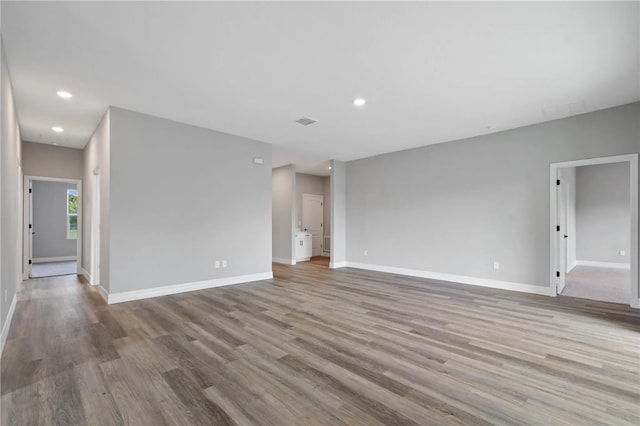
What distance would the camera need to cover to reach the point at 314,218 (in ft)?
33.3

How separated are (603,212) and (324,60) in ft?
30.1

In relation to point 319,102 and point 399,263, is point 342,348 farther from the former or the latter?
point 399,263

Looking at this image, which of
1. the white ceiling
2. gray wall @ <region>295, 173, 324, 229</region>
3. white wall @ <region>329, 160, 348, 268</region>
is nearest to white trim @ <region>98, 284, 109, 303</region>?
the white ceiling

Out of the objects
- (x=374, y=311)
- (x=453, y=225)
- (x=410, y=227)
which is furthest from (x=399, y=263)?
(x=374, y=311)

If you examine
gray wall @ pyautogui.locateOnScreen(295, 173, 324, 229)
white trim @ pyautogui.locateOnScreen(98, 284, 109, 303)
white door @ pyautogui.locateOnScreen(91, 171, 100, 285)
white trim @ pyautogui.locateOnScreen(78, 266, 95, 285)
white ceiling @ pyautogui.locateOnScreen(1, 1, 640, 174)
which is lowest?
white trim @ pyautogui.locateOnScreen(78, 266, 95, 285)

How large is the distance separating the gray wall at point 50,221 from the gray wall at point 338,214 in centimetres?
843

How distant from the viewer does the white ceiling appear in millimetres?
2305

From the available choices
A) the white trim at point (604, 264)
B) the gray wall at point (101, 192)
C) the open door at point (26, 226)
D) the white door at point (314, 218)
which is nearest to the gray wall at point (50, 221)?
the open door at point (26, 226)

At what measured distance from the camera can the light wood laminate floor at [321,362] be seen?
5.99 ft

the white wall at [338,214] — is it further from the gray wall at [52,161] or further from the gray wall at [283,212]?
the gray wall at [52,161]

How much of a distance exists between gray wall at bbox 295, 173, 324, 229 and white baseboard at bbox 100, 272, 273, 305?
3.81m

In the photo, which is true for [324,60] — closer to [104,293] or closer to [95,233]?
[104,293]

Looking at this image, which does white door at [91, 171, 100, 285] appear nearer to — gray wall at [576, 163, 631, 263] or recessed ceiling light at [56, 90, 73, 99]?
recessed ceiling light at [56, 90, 73, 99]

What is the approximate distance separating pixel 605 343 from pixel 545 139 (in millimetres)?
3269
